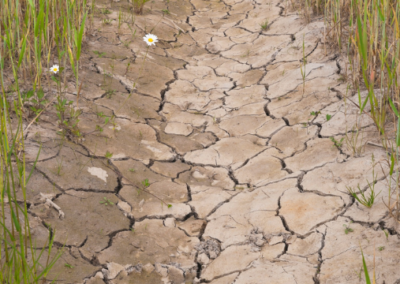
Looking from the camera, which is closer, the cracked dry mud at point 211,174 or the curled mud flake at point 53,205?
the cracked dry mud at point 211,174

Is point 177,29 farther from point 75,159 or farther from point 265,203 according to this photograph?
point 265,203

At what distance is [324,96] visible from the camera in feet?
9.63

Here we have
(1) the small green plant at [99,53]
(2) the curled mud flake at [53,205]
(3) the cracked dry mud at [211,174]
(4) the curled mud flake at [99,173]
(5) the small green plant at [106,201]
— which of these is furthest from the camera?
(1) the small green plant at [99,53]

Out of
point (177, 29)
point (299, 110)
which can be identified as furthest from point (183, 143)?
point (177, 29)

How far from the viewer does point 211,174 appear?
2613 mm

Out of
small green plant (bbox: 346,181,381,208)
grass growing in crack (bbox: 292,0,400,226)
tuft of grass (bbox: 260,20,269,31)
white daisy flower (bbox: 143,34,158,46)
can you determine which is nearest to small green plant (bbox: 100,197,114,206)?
small green plant (bbox: 346,181,381,208)

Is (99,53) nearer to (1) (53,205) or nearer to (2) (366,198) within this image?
(1) (53,205)

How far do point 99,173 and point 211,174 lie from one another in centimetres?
69

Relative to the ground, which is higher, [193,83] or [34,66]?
[34,66]

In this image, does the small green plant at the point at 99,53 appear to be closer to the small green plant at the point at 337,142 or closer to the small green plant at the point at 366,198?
the small green plant at the point at 337,142

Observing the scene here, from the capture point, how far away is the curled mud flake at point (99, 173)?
7.78 ft

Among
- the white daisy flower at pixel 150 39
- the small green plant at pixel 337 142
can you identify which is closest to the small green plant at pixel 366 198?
the small green plant at pixel 337 142

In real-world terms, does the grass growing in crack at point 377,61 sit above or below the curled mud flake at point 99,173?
above

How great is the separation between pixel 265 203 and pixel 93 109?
1384mm
